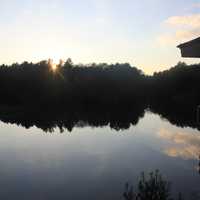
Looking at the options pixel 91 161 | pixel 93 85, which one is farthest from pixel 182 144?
pixel 93 85

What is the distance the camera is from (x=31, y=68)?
2494 inches

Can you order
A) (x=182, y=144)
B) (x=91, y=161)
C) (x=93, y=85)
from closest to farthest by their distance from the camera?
(x=91, y=161) < (x=182, y=144) < (x=93, y=85)

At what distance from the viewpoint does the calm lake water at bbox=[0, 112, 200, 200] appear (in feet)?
37.3

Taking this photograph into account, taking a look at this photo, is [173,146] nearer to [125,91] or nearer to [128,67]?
[125,91]

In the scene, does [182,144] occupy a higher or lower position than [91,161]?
higher

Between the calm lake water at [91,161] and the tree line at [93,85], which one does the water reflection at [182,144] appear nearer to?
the calm lake water at [91,161]

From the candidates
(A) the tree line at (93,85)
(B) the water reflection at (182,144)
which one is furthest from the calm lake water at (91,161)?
(A) the tree line at (93,85)

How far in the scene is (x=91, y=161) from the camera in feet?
51.8

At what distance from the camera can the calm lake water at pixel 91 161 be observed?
448 inches

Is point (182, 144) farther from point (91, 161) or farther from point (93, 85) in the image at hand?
point (93, 85)

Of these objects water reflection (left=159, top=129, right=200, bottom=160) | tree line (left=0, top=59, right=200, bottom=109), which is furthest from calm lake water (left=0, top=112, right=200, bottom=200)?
tree line (left=0, top=59, right=200, bottom=109)

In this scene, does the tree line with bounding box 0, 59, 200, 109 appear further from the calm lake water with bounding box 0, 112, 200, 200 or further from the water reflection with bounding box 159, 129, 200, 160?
the calm lake water with bounding box 0, 112, 200, 200

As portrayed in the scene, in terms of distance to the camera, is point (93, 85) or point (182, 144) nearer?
point (182, 144)

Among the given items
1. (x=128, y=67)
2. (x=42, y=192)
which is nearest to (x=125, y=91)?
(x=128, y=67)
